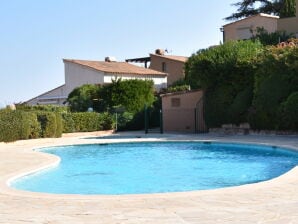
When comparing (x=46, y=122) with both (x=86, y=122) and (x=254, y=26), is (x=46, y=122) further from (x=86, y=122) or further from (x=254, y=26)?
(x=254, y=26)

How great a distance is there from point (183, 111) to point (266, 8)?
28.9m

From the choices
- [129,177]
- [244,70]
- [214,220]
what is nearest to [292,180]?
[214,220]

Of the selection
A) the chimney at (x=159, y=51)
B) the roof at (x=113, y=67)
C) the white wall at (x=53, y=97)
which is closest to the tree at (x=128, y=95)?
the roof at (x=113, y=67)

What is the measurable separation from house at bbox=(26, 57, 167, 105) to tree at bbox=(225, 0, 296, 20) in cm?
1229

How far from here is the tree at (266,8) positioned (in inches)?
2000

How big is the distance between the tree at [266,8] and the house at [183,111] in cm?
2407

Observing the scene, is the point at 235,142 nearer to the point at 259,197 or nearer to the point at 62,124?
the point at 62,124

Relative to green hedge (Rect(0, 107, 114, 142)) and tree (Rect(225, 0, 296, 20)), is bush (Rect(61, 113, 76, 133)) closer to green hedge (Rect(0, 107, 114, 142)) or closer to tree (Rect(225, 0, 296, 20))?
green hedge (Rect(0, 107, 114, 142))

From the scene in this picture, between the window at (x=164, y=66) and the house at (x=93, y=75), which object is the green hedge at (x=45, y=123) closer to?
the house at (x=93, y=75)

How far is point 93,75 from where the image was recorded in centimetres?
4962

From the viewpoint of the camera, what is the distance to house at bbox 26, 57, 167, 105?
4878 centimetres

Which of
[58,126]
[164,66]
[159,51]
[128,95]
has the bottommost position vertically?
[58,126]

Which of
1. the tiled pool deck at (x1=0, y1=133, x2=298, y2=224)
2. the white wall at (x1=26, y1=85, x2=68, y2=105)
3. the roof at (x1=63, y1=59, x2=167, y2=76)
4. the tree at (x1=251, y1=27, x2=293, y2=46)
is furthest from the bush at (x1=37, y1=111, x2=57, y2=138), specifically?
the white wall at (x1=26, y1=85, x2=68, y2=105)

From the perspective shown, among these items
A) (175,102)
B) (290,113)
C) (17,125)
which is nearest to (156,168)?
(290,113)
